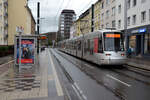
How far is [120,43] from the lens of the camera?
13281 mm

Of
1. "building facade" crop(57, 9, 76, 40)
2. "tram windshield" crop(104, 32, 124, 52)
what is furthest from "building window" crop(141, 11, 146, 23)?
"building facade" crop(57, 9, 76, 40)

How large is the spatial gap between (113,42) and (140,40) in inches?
615

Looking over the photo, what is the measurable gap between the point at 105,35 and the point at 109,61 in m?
2.04

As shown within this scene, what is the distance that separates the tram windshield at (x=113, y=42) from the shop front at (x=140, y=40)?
11.7 meters

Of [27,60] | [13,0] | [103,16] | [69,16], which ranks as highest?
[69,16]

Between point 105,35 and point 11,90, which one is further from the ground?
point 105,35

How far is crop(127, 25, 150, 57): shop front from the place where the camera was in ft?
78.1

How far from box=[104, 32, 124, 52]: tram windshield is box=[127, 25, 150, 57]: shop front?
1174 cm

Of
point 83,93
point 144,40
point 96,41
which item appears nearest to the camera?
point 83,93

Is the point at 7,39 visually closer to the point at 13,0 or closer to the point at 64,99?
the point at 13,0

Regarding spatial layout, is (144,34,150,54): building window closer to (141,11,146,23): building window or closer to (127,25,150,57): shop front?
(127,25,150,57): shop front

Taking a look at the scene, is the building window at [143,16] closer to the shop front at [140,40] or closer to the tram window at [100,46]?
the shop front at [140,40]

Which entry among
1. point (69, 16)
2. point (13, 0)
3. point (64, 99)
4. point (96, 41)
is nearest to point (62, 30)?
point (69, 16)

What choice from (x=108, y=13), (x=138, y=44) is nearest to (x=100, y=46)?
(x=138, y=44)
